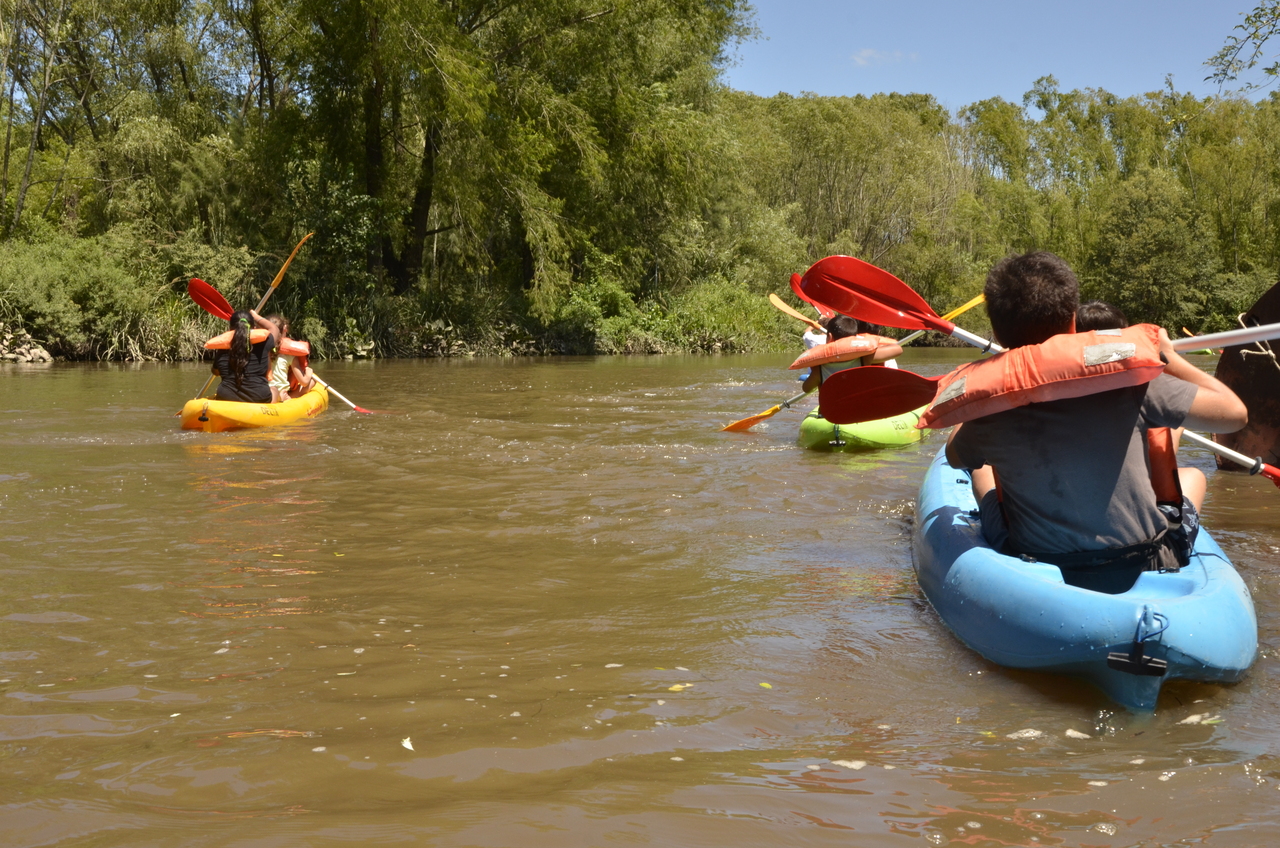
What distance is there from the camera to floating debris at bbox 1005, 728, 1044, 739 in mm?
2775

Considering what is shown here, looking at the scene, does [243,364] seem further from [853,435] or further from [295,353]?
[853,435]

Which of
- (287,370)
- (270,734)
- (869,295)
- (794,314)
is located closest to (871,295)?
(869,295)

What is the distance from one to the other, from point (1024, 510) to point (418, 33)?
57.9 feet

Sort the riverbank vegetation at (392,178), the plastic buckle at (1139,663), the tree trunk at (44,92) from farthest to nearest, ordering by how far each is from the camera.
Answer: the tree trunk at (44,92), the riverbank vegetation at (392,178), the plastic buckle at (1139,663)

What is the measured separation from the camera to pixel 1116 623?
2936 millimetres

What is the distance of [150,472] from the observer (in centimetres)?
689

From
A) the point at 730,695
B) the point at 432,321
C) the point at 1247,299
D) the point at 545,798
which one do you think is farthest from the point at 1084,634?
the point at 1247,299

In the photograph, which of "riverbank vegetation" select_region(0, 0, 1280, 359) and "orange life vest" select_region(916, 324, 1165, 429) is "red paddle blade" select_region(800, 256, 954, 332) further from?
"riverbank vegetation" select_region(0, 0, 1280, 359)

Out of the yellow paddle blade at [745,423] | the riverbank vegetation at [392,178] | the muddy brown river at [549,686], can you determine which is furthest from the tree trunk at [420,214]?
the muddy brown river at [549,686]

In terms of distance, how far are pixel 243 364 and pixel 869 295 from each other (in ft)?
21.6

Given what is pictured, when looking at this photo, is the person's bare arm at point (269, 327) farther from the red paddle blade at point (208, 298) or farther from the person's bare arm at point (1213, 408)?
the person's bare arm at point (1213, 408)

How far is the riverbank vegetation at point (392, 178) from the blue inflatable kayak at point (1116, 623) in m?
14.8

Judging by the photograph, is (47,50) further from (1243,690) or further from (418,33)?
(1243,690)

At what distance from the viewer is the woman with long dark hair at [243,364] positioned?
9492 millimetres
